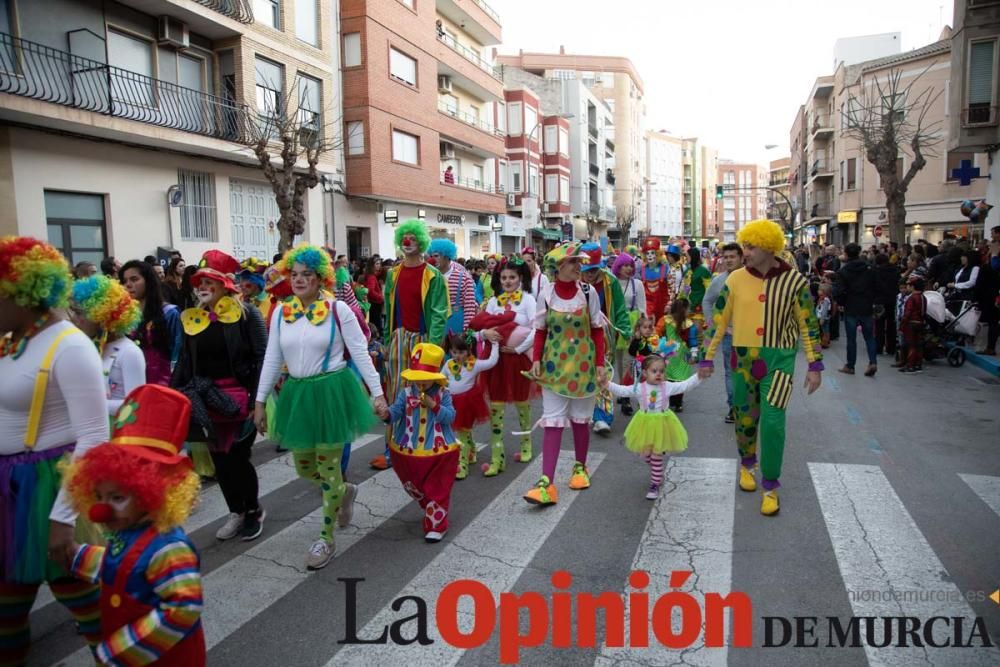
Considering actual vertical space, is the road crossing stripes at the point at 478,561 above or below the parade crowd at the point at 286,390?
below

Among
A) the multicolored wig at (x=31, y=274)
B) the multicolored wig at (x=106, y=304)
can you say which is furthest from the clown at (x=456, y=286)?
the multicolored wig at (x=31, y=274)

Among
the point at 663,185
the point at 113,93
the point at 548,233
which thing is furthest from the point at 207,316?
the point at 663,185

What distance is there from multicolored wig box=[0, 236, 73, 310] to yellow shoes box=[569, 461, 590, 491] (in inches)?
162

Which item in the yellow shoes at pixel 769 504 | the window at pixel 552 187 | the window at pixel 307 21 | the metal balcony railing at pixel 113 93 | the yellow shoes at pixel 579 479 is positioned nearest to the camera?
the yellow shoes at pixel 769 504

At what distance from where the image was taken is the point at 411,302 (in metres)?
6.41

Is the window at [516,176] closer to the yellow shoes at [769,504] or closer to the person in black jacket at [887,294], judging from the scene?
the person in black jacket at [887,294]

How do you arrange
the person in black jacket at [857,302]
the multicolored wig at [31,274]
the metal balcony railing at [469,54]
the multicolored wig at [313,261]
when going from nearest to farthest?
the multicolored wig at [31,274]
the multicolored wig at [313,261]
the person in black jacket at [857,302]
the metal balcony railing at [469,54]

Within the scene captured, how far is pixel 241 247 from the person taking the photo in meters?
19.9

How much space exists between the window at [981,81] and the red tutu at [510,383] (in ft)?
67.4

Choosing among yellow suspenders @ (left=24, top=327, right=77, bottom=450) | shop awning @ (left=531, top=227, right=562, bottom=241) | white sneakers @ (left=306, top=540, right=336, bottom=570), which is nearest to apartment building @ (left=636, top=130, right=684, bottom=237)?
shop awning @ (left=531, top=227, right=562, bottom=241)

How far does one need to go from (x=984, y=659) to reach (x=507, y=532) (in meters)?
2.83

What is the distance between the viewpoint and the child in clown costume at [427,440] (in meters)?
4.93

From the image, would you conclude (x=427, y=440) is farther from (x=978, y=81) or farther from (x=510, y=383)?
(x=978, y=81)

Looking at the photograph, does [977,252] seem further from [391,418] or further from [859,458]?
[391,418]
